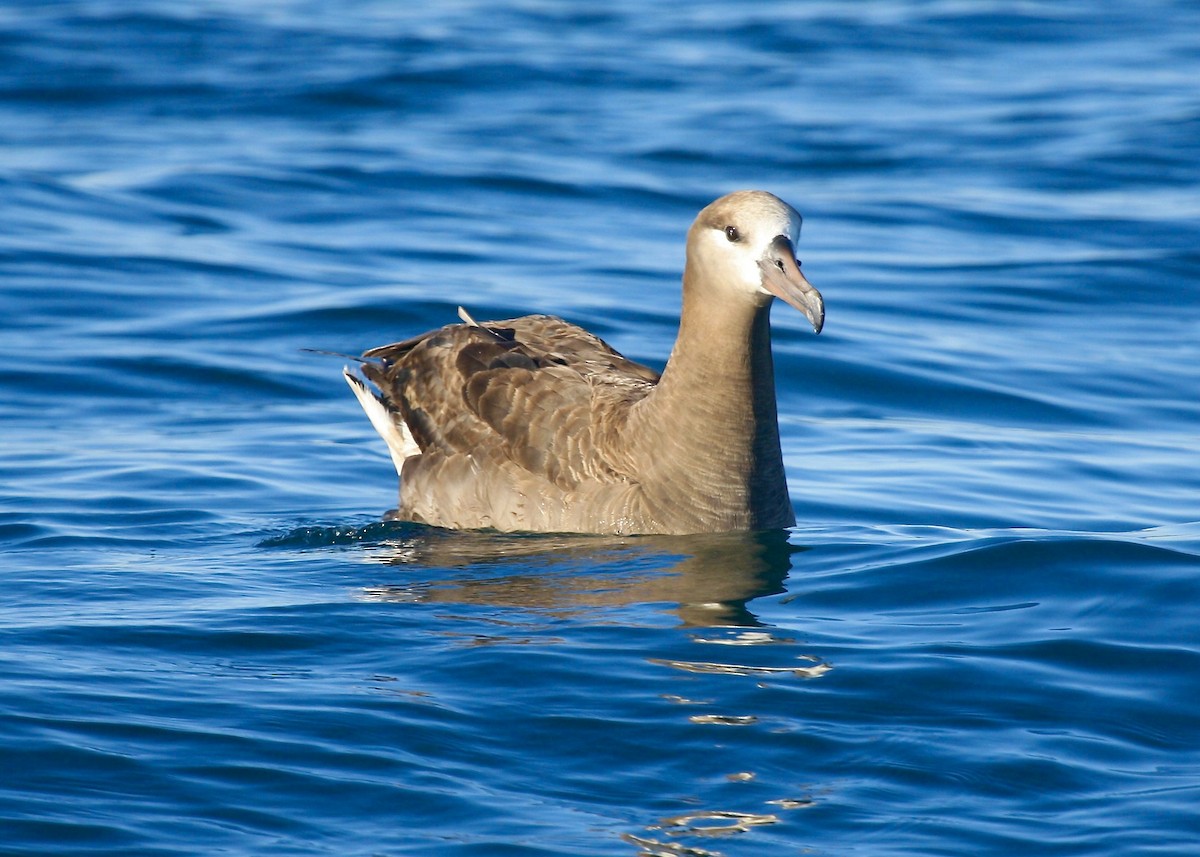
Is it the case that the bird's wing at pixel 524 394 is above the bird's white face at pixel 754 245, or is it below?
below

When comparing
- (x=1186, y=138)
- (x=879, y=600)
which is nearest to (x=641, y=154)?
(x=1186, y=138)

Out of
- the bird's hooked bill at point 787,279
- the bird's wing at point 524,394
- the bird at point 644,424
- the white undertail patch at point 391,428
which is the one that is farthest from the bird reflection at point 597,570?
the bird's hooked bill at point 787,279

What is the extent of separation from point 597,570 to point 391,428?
2425 millimetres

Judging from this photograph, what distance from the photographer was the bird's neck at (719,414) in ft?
28.4

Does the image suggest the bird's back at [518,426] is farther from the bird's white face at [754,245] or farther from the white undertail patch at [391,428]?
the bird's white face at [754,245]

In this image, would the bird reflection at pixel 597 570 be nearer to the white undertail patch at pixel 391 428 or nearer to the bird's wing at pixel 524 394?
the bird's wing at pixel 524 394

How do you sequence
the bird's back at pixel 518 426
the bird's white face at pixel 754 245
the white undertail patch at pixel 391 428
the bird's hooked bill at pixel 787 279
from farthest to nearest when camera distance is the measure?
the white undertail patch at pixel 391 428 < the bird's back at pixel 518 426 < the bird's white face at pixel 754 245 < the bird's hooked bill at pixel 787 279

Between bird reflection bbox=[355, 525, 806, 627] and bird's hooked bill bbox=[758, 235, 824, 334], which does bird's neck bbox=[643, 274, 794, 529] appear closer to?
bird reflection bbox=[355, 525, 806, 627]

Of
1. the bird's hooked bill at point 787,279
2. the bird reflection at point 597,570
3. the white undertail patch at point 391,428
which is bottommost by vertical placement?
the bird reflection at point 597,570

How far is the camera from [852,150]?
70.6ft

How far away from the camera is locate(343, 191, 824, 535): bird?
8484mm

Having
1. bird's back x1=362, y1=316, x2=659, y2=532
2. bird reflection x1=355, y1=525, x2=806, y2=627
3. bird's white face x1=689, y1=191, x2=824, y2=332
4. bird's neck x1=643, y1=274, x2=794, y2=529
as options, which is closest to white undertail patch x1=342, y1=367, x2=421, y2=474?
bird's back x1=362, y1=316, x2=659, y2=532

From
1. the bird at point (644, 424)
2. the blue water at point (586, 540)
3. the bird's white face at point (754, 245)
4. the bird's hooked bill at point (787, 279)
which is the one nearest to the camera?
the blue water at point (586, 540)

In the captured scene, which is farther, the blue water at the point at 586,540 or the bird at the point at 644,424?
the bird at the point at 644,424
